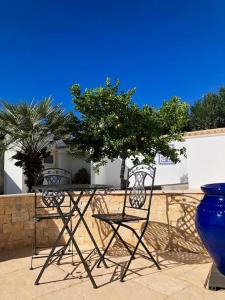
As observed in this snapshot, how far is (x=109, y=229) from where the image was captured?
5.06m

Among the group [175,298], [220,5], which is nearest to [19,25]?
[220,5]

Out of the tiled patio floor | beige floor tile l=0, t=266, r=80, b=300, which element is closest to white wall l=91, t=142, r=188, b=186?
the tiled patio floor

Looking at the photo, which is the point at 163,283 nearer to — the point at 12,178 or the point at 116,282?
the point at 116,282

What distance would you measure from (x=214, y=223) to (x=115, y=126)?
6964 millimetres

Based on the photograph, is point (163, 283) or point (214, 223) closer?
point (214, 223)

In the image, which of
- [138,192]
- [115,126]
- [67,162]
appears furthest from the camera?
[67,162]

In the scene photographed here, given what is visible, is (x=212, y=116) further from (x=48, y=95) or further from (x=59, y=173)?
(x=59, y=173)

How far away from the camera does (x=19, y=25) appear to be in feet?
37.9

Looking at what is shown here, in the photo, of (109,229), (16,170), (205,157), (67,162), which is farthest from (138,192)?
(67,162)

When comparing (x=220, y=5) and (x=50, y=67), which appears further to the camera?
(x=50, y=67)

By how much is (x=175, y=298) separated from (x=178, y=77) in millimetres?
20498

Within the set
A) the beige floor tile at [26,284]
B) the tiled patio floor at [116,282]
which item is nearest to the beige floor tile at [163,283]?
the tiled patio floor at [116,282]

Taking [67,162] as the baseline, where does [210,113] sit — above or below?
above

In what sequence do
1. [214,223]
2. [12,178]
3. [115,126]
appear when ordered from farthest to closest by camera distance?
1. [12,178]
2. [115,126]
3. [214,223]
